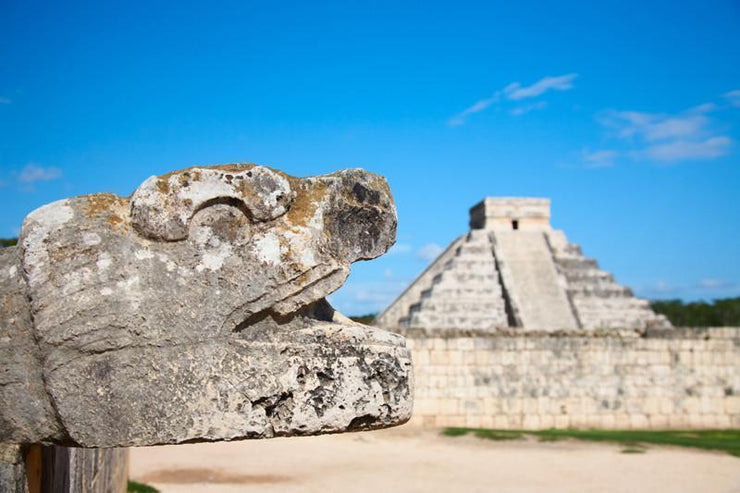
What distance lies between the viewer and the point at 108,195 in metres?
2.91

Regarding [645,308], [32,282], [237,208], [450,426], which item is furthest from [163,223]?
[645,308]

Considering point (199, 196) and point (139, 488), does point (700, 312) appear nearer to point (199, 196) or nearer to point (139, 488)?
point (139, 488)

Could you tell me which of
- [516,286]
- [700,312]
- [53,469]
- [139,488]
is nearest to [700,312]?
[700,312]

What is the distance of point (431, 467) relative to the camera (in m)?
12.2

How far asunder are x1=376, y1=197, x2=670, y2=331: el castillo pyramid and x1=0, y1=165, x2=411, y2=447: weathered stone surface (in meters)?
19.5

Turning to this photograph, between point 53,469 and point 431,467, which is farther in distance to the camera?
point 431,467

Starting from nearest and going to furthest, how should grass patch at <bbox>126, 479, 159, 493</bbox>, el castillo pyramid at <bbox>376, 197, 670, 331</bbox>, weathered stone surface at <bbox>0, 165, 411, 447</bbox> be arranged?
weathered stone surface at <bbox>0, 165, 411, 447</bbox> < grass patch at <bbox>126, 479, 159, 493</bbox> < el castillo pyramid at <bbox>376, 197, 670, 331</bbox>

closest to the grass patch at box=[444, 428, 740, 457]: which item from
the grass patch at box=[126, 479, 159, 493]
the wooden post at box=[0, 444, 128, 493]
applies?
the grass patch at box=[126, 479, 159, 493]

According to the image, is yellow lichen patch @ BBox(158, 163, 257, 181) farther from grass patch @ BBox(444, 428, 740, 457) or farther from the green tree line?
the green tree line

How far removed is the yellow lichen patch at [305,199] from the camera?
292cm

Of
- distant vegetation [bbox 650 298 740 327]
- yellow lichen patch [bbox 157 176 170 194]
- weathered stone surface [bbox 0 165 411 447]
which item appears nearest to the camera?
weathered stone surface [bbox 0 165 411 447]

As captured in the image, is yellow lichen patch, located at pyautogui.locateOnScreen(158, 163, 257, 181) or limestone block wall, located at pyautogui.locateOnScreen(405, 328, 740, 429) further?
limestone block wall, located at pyautogui.locateOnScreen(405, 328, 740, 429)

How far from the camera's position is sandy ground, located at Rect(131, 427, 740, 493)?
35.3 ft

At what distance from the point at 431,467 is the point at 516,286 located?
15.7 metres
